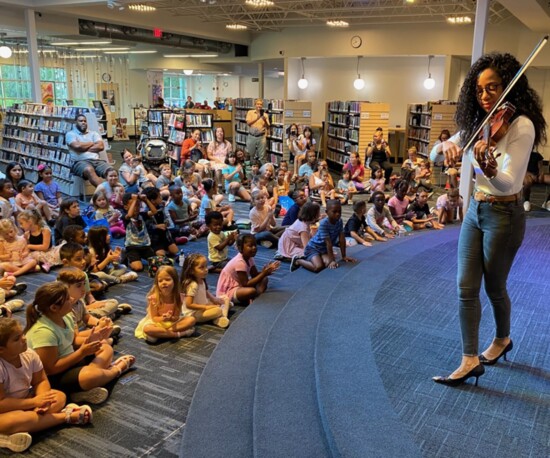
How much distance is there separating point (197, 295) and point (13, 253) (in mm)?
2416

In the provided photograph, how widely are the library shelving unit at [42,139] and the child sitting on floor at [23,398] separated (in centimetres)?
722

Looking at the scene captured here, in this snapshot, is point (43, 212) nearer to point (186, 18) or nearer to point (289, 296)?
point (289, 296)

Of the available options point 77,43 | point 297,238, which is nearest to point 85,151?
point 297,238

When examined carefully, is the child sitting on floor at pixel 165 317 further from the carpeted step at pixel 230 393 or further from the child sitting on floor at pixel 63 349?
the child sitting on floor at pixel 63 349

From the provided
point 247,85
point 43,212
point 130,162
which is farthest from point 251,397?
point 247,85

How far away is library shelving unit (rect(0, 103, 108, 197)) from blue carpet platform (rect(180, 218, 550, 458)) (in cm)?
657

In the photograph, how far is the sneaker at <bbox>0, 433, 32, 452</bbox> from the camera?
2588 mm

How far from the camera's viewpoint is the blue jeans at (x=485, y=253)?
2447 mm

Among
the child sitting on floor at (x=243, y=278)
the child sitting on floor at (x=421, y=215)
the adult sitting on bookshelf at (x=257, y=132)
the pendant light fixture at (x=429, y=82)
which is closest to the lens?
the child sitting on floor at (x=243, y=278)

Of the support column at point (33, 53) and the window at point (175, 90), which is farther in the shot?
the window at point (175, 90)

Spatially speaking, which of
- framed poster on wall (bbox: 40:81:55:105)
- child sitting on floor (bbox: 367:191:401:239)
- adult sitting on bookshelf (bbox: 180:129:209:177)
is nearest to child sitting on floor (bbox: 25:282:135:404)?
child sitting on floor (bbox: 367:191:401:239)

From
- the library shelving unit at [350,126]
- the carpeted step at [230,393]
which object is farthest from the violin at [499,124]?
the library shelving unit at [350,126]

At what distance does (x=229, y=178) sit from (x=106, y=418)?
7.53 m

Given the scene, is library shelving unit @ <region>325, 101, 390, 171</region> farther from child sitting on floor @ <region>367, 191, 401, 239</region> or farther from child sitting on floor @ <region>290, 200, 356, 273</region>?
child sitting on floor @ <region>290, 200, 356, 273</region>
